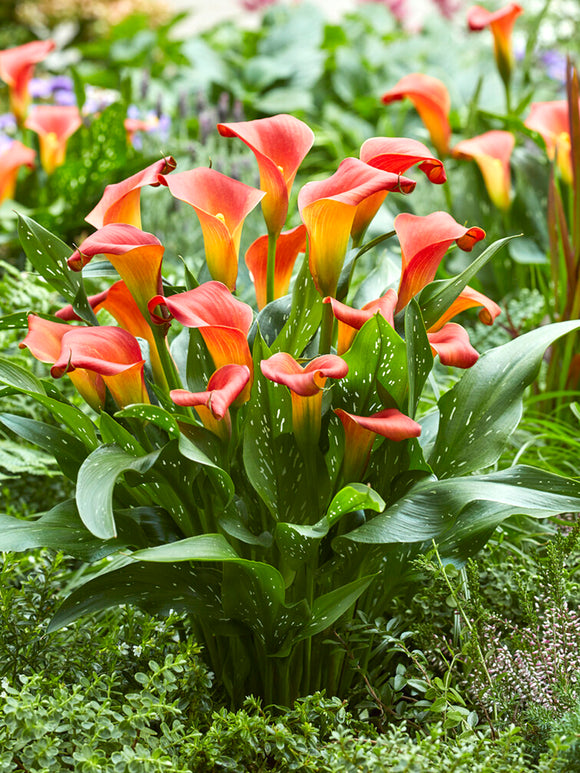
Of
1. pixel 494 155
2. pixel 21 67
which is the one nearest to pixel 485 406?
pixel 494 155

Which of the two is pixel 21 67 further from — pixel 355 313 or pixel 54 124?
pixel 355 313

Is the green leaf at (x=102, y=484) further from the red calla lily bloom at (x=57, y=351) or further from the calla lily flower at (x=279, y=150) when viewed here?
the calla lily flower at (x=279, y=150)

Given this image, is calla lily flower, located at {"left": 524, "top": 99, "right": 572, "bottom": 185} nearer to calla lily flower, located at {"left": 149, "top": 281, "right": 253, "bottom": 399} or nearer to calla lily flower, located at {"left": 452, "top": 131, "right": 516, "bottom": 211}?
calla lily flower, located at {"left": 452, "top": 131, "right": 516, "bottom": 211}

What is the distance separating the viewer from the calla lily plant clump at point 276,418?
785 mm

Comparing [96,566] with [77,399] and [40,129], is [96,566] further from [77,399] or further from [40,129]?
[40,129]

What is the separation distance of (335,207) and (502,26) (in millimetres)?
1452

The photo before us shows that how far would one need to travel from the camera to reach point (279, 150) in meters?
0.90

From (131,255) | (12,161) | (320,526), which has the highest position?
(131,255)

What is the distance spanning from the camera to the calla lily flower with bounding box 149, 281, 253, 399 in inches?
30.5

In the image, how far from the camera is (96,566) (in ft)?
4.18

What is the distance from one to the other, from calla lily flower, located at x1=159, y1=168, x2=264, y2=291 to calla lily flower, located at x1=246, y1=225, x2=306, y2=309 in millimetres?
77

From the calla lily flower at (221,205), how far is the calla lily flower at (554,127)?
1.15 metres

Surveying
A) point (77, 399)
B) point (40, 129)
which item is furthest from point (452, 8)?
point (77, 399)

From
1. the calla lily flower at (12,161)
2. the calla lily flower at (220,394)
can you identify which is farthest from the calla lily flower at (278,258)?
the calla lily flower at (12,161)
